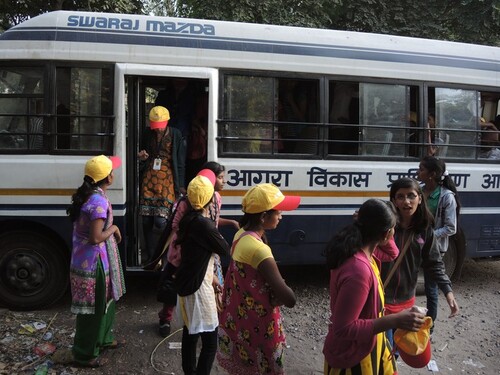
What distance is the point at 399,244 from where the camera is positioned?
2.81 metres

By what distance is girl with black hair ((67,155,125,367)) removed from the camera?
3.12 meters

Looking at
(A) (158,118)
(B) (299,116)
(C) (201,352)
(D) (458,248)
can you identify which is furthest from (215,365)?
(D) (458,248)

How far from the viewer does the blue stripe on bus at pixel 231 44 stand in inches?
170

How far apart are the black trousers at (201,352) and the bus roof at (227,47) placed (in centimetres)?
268

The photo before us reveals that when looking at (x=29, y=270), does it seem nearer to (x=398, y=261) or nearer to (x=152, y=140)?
(x=152, y=140)

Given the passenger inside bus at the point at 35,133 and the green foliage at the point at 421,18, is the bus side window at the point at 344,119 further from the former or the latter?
the green foliage at the point at 421,18

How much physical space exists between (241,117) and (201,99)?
2.43ft

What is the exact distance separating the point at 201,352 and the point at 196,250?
681 millimetres

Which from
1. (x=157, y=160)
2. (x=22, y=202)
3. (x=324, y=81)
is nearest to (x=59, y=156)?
(x=22, y=202)

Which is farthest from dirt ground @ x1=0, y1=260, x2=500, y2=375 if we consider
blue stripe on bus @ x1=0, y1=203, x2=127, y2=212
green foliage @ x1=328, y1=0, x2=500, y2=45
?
green foliage @ x1=328, y1=0, x2=500, y2=45

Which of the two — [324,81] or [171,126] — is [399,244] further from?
[171,126]

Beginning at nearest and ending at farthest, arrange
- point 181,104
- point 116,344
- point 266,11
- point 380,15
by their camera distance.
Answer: point 116,344 < point 181,104 < point 266,11 < point 380,15

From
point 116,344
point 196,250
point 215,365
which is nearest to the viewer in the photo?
point 196,250

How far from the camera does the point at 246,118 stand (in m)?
4.63
